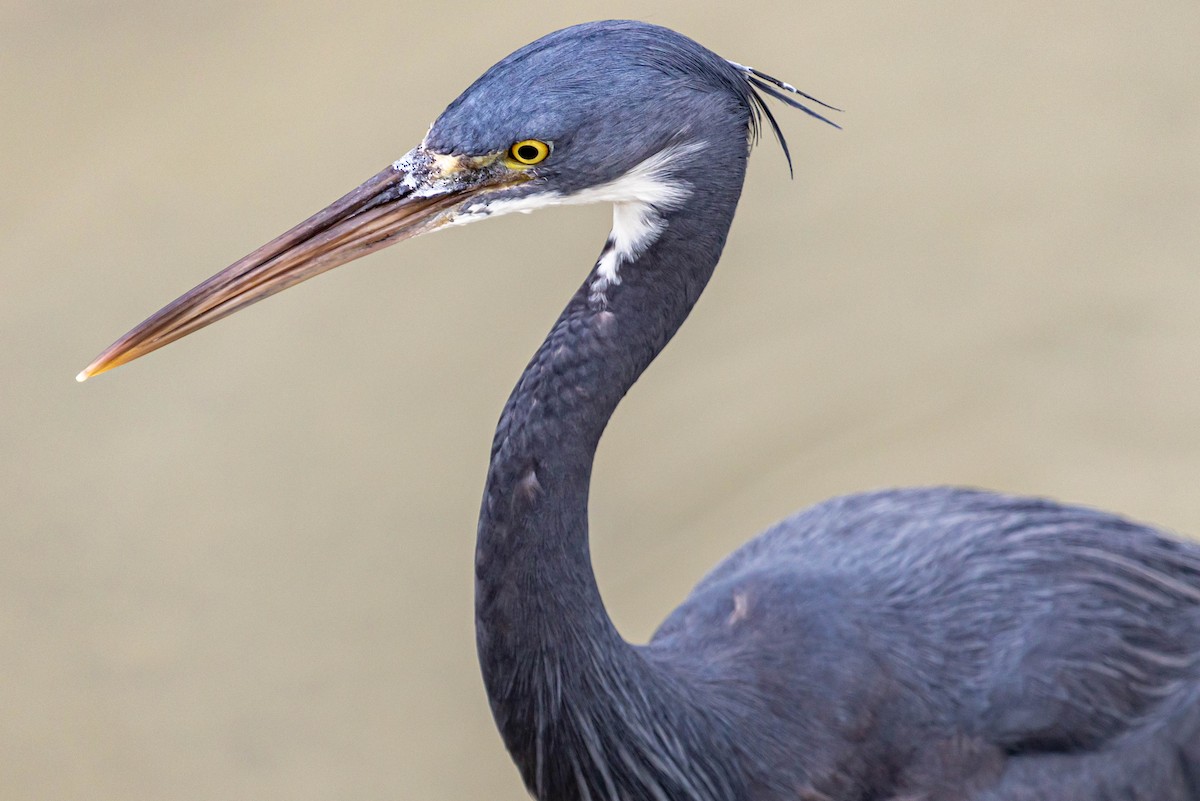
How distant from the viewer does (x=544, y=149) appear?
1765 mm

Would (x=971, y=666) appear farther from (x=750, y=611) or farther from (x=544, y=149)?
(x=544, y=149)

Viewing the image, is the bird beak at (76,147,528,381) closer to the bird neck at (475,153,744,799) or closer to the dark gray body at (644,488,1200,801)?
the bird neck at (475,153,744,799)

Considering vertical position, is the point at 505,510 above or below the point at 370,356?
below

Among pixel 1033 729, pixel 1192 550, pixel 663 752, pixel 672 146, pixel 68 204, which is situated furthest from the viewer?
pixel 68 204

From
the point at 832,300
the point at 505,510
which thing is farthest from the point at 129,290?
the point at 505,510

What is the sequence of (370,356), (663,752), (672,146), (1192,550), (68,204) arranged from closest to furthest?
(672,146) < (663,752) < (1192,550) < (370,356) < (68,204)

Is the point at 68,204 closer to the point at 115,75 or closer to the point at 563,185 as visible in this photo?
the point at 115,75

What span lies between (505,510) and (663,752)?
0.47 meters

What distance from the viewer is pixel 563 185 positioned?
180 cm

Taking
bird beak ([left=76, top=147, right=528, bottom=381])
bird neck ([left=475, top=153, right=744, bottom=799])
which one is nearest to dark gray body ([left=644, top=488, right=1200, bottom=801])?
bird neck ([left=475, top=153, right=744, bottom=799])

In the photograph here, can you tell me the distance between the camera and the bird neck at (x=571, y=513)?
1800 millimetres

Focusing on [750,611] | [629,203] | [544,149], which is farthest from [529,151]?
[750,611]

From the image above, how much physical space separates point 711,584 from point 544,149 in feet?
3.47

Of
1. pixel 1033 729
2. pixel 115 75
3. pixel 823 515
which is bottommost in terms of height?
pixel 1033 729
